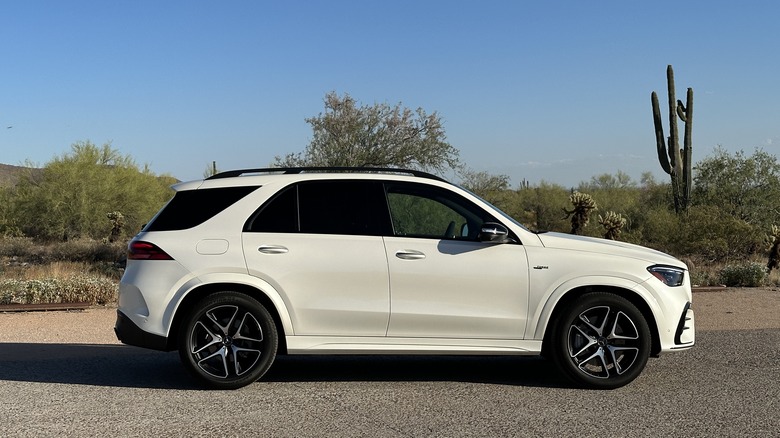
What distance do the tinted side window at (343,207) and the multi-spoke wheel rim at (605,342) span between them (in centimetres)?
188

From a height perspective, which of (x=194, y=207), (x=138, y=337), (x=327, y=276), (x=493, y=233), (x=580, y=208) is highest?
(x=580, y=208)

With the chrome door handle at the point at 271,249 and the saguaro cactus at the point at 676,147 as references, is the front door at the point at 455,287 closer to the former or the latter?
the chrome door handle at the point at 271,249

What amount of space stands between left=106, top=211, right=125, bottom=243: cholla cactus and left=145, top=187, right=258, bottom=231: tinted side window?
26.8 m

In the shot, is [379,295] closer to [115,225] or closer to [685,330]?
[685,330]

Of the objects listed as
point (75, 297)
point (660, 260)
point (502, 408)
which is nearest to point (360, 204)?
point (502, 408)

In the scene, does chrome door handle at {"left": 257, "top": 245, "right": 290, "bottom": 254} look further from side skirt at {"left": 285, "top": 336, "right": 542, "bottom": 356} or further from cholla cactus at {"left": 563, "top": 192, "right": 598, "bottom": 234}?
cholla cactus at {"left": 563, "top": 192, "right": 598, "bottom": 234}

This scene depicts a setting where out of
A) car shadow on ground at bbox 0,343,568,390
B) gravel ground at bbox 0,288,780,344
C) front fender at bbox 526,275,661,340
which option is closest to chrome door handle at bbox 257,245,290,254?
car shadow on ground at bbox 0,343,568,390

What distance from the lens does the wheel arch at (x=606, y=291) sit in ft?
23.7

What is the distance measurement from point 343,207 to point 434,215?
32.3 inches

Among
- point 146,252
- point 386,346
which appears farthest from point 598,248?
point 146,252

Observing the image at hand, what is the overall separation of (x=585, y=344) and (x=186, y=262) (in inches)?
135

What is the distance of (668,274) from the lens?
7320 mm

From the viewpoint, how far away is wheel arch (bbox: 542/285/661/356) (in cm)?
721

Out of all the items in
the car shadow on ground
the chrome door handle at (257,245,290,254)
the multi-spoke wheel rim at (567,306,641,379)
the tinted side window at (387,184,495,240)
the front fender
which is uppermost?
the tinted side window at (387,184,495,240)
